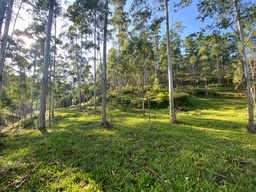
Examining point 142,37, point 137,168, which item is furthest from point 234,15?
point 137,168

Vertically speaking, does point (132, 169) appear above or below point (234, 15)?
below

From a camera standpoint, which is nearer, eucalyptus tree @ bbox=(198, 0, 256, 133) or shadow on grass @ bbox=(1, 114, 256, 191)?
shadow on grass @ bbox=(1, 114, 256, 191)

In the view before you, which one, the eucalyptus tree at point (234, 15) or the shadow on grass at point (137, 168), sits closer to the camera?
the shadow on grass at point (137, 168)

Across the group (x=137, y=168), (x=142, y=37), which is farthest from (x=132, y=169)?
(x=142, y=37)

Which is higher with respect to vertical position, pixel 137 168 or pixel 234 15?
pixel 234 15

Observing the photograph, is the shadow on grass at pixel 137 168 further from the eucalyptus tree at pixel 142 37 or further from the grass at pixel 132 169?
the eucalyptus tree at pixel 142 37

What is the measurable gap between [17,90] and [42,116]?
51.3 feet

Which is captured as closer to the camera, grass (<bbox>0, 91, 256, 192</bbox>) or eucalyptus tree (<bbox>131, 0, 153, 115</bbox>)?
grass (<bbox>0, 91, 256, 192</bbox>)

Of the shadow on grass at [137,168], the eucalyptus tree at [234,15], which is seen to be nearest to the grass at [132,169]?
the shadow on grass at [137,168]

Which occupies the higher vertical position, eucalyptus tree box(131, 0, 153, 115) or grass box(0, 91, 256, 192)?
eucalyptus tree box(131, 0, 153, 115)

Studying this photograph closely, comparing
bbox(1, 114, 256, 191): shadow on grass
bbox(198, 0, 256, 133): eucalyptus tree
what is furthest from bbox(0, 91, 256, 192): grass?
bbox(198, 0, 256, 133): eucalyptus tree

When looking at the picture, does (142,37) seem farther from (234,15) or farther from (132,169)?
(132,169)

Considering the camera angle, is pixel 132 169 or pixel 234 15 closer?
pixel 132 169

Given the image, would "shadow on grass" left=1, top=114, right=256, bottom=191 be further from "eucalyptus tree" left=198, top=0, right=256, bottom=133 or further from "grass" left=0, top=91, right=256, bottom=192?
"eucalyptus tree" left=198, top=0, right=256, bottom=133
